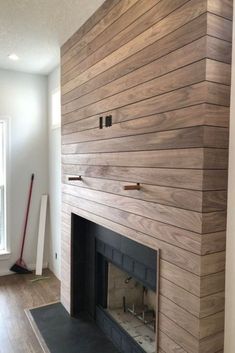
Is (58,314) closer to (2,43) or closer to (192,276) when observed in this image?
(192,276)

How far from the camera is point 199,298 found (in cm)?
138

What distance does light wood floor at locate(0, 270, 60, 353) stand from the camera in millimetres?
2371

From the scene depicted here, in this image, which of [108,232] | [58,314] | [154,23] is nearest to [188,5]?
[154,23]

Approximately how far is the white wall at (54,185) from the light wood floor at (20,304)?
307mm

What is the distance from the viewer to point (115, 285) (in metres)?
2.58

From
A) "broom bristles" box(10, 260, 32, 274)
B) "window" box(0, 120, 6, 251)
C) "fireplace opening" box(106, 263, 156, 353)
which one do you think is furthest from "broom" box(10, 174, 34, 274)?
"fireplace opening" box(106, 263, 156, 353)

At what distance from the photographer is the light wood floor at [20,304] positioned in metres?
2.37

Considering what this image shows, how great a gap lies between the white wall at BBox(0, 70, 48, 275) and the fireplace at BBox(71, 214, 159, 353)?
138 centimetres

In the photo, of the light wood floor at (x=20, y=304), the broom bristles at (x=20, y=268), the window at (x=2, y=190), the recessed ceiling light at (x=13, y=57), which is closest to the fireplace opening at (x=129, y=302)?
the light wood floor at (x=20, y=304)

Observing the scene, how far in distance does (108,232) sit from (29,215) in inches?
77.0

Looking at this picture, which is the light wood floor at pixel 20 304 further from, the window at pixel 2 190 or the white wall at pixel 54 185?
the window at pixel 2 190

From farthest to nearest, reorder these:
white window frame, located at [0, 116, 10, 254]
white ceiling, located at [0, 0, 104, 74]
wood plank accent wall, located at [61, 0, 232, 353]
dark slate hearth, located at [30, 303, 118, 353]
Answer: white window frame, located at [0, 116, 10, 254] → dark slate hearth, located at [30, 303, 118, 353] → white ceiling, located at [0, 0, 104, 74] → wood plank accent wall, located at [61, 0, 232, 353]

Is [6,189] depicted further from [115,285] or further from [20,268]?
[115,285]

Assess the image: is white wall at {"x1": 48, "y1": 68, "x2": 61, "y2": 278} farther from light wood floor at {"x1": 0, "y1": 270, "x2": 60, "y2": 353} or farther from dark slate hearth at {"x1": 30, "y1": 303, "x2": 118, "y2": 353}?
dark slate hearth at {"x1": 30, "y1": 303, "x2": 118, "y2": 353}
